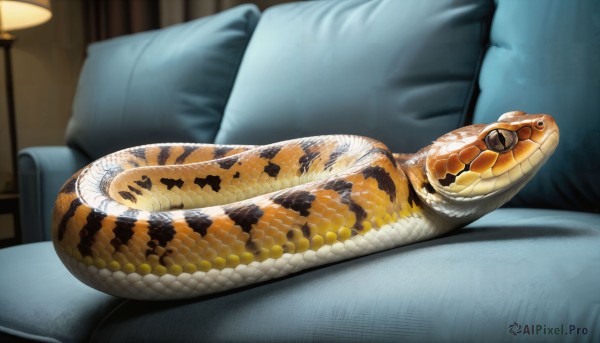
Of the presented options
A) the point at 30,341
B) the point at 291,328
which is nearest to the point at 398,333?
the point at 291,328

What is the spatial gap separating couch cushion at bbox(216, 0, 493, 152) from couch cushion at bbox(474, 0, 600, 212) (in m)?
0.13

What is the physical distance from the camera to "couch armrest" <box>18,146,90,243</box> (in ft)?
5.74

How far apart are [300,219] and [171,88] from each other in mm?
1253

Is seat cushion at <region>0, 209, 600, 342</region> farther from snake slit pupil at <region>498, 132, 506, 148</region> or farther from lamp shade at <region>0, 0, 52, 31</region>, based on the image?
lamp shade at <region>0, 0, 52, 31</region>

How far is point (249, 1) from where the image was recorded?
2.74 meters

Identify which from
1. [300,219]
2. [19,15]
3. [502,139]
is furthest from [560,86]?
[19,15]

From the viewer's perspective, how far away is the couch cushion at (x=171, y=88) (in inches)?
70.6

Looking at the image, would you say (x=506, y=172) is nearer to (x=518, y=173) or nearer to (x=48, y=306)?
(x=518, y=173)

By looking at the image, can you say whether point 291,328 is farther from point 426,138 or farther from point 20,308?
point 426,138

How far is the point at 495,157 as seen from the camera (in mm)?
770

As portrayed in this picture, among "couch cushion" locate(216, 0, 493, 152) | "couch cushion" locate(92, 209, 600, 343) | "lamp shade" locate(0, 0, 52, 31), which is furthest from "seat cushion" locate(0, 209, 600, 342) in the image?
"lamp shade" locate(0, 0, 52, 31)

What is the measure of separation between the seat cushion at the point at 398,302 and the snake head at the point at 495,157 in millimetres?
87

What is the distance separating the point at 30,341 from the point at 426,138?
98 centimetres

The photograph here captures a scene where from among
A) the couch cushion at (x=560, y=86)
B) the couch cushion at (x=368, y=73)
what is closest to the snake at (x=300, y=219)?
the couch cushion at (x=560, y=86)
